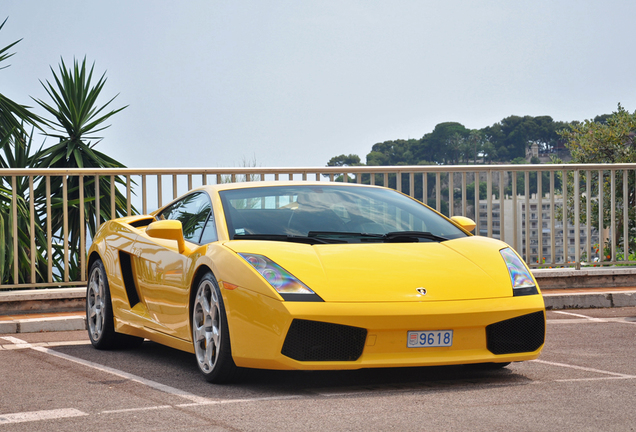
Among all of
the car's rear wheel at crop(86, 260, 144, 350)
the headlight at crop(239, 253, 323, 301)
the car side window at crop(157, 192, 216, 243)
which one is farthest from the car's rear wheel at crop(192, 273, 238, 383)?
the car's rear wheel at crop(86, 260, 144, 350)

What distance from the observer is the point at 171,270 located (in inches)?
215

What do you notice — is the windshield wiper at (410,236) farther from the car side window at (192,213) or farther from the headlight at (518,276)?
the car side window at (192,213)

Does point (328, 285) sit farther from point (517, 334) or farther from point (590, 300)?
point (590, 300)

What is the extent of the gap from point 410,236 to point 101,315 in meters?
2.75

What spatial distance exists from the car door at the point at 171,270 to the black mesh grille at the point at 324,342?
106 centimetres

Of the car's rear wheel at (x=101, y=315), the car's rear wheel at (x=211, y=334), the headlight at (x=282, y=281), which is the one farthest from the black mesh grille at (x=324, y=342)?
the car's rear wheel at (x=101, y=315)

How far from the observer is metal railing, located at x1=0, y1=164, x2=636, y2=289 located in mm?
8617

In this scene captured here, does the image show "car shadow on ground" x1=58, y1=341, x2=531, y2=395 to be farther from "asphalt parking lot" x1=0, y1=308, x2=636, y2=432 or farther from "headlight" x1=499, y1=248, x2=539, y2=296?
"headlight" x1=499, y1=248, x2=539, y2=296

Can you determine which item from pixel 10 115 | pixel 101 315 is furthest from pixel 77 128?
pixel 101 315

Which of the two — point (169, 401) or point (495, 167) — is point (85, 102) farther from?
point (169, 401)

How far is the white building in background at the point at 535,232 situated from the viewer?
9586 mm

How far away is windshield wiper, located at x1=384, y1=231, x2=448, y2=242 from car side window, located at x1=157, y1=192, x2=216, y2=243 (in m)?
1.23

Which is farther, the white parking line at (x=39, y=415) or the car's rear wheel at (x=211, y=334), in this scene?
the car's rear wheel at (x=211, y=334)

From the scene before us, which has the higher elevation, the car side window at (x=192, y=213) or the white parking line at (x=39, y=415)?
the car side window at (x=192, y=213)
